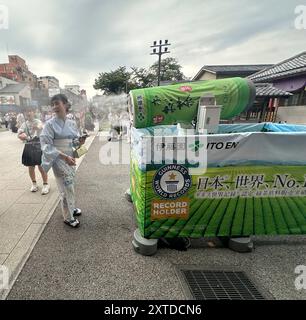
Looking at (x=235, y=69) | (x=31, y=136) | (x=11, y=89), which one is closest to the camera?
(x=31, y=136)

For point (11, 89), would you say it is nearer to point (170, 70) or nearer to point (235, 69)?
point (170, 70)

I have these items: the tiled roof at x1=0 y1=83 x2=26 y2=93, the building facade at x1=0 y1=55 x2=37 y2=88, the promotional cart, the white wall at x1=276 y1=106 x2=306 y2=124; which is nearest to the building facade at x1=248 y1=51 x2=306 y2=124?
the white wall at x1=276 y1=106 x2=306 y2=124

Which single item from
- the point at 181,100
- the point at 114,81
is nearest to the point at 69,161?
the point at 181,100

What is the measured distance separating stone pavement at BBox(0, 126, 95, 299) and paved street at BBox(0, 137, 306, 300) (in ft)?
0.31

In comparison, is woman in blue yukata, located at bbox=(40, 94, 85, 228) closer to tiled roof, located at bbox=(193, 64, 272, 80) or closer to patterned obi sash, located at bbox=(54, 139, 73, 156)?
patterned obi sash, located at bbox=(54, 139, 73, 156)

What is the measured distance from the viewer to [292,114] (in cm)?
1195

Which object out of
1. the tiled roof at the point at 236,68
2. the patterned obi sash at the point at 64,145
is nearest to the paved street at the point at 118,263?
the patterned obi sash at the point at 64,145

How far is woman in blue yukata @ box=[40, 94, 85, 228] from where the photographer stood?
264 cm

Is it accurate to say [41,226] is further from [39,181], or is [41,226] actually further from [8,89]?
[8,89]

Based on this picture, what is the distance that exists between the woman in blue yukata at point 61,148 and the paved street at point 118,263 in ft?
1.47

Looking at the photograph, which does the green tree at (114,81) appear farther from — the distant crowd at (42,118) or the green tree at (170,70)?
the distant crowd at (42,118)

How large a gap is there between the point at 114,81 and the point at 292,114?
124 feet

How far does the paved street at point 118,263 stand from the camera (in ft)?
6.41
